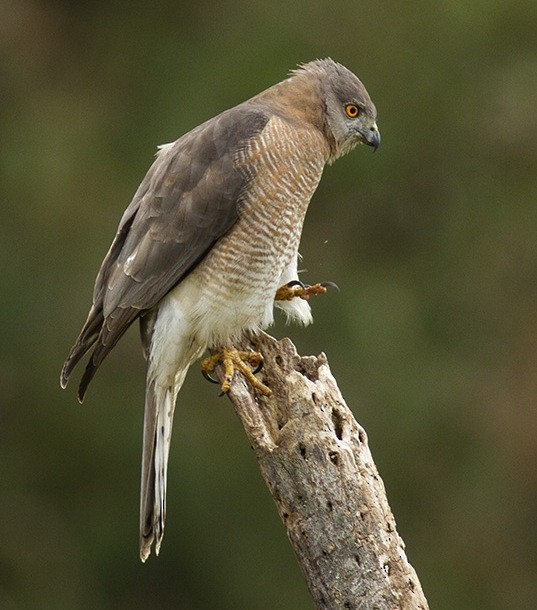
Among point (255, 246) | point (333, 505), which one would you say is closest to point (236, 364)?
point (255, 246)

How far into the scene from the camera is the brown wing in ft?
16.1

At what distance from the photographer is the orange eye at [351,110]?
5289mm

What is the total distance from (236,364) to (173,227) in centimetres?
57

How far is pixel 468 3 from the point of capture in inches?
401

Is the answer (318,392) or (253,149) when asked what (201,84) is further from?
(318,392)

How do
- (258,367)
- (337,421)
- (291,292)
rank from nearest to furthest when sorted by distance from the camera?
(337,421), (258,367), (291,292)

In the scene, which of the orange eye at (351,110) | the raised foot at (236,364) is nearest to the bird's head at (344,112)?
the orange eye at (351,110)

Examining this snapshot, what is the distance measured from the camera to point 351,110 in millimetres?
5293

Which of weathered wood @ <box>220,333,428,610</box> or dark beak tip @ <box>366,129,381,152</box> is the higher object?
dark beak tip @ <box>366,129,381,152</box>

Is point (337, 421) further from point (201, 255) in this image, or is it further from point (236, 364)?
point (201, 255)

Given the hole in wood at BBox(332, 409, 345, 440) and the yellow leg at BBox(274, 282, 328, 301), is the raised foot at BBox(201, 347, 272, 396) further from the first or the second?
the yellow leg at BBox(274, 282, 328, 301)

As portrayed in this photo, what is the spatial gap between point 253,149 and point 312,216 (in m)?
4.65

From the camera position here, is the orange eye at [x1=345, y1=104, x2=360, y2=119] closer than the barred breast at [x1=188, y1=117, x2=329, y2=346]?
No

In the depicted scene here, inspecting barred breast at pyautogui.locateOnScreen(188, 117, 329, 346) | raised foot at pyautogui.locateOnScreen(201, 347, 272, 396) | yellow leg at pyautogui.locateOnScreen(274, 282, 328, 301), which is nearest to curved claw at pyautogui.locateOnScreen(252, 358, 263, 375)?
raised foot at pyautogui.locateOnScreen(201, 347, 272, 396)
